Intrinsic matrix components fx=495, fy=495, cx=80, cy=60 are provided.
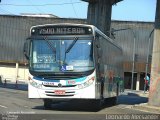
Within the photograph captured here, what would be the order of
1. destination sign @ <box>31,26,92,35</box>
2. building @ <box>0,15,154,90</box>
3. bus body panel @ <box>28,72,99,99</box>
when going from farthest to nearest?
building @ <box>0,15,154,90</box>
destination sign @ <box>31,26,92,35</box>
bus body panel @ <box>28,72,99,99</box>

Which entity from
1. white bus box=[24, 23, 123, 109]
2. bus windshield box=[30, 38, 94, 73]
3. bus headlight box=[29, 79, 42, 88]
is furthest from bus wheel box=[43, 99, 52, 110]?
bus windshield box=[30, 38, 94, 73]

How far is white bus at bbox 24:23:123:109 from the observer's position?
21.0 meters

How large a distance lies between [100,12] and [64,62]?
103 ft

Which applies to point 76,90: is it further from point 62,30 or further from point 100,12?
point 100,12

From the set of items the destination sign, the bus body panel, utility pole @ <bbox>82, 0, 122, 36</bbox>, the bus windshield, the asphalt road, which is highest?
utility pole @ <bbox>82, 0, 122, 36</bbox>

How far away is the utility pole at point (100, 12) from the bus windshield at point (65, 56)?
102 feet

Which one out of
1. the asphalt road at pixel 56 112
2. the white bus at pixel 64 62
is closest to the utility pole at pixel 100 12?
the asphalt road at pixel 56 112

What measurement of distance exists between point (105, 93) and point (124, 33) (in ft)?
225

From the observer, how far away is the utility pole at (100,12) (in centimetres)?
5188

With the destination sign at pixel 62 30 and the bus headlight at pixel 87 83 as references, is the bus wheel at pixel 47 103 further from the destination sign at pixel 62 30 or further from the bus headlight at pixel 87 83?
the destination sign at pixel 62 30

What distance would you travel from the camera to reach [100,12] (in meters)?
51.9

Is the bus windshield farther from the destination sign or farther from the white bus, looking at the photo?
the destination sign

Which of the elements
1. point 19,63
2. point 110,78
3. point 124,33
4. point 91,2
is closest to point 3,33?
point 19,63

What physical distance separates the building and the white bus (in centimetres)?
6648
